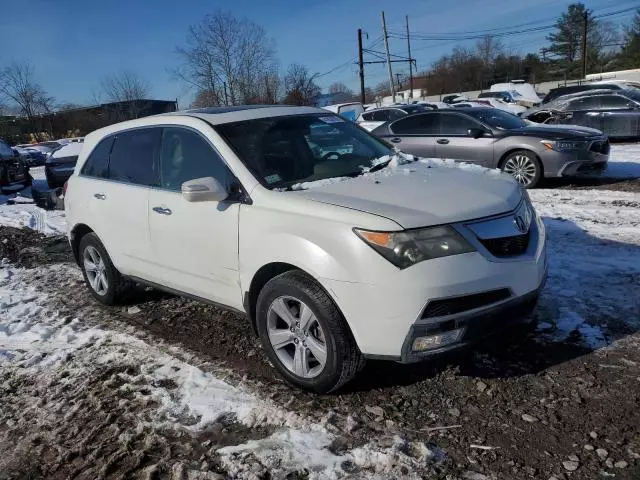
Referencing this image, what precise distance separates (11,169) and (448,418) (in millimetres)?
14079

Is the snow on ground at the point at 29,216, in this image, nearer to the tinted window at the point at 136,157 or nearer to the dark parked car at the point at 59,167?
the dark parked car at the point at 59,167

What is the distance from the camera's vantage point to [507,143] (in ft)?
31.0

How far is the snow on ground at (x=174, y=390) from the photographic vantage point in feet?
9.00

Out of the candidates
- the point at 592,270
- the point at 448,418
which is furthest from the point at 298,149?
the point at 592,270

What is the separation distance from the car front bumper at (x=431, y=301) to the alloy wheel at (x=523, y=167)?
22.4 ft

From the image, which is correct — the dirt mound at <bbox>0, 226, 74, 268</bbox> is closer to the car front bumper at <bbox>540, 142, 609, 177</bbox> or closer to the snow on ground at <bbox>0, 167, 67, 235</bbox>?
the snow on ground at <bbox>0, 167, 67, 235</bbox>

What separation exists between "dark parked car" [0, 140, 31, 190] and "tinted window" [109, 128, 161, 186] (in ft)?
34.2

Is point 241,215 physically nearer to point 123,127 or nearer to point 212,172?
point 212,172

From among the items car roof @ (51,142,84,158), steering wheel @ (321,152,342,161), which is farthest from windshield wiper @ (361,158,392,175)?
car roof @ (51,142,84,158)

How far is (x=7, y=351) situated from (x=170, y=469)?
2445 millimetres

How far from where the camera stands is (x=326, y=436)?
9.70ft

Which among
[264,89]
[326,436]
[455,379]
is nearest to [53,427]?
[326,436]

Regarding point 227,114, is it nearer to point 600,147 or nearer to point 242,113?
point 242,113

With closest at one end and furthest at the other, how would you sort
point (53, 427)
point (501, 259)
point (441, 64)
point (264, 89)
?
point (501, 259)
point (53, 427)
point (264, 89)
point (441, 64)
